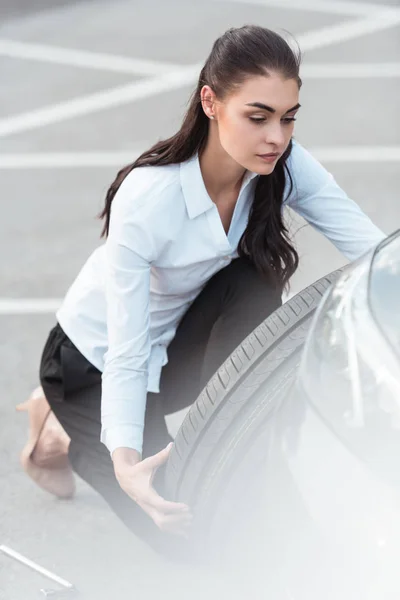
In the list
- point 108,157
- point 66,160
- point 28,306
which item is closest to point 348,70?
point 108,157

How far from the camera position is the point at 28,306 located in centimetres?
422

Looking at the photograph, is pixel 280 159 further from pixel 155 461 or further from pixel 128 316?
pixel 155 461

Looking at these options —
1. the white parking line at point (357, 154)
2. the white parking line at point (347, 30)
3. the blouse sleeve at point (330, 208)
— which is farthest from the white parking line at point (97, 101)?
the blouse sleeve at point (330, 208)

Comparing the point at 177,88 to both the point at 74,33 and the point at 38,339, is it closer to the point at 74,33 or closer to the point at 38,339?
A: the point at 74,33

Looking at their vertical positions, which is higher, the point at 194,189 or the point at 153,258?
the point at 194,189

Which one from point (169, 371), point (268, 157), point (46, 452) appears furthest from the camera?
point (46, 452)

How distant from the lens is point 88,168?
558 centimetres

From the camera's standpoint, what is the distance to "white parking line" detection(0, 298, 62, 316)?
4.18 meters

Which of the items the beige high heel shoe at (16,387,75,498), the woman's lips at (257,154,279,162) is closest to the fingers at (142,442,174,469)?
the woman's lips at (257,154,279,162)

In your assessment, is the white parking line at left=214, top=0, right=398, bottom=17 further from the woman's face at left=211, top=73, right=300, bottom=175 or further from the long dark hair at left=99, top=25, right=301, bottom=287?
the woman's face at left=211, top=73, right=300, bottom=175

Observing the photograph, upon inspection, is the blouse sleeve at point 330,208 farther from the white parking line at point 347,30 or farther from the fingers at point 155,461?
the white parking line at point 347,30

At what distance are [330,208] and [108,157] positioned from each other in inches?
128

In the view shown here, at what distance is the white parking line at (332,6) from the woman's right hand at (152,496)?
22.5 ft

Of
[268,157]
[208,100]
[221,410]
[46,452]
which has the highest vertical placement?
[208,100]
